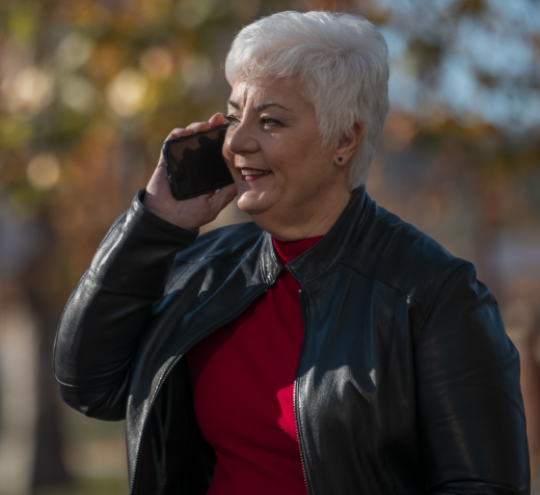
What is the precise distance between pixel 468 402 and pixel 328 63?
0.93 meters

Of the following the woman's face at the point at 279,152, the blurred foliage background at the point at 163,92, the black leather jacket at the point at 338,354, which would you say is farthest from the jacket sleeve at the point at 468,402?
the blurred foliage background at the point at 163,92

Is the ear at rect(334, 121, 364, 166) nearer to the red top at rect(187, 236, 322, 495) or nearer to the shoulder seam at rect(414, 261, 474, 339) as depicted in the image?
the red top at rect(187, 236, 322, 495)

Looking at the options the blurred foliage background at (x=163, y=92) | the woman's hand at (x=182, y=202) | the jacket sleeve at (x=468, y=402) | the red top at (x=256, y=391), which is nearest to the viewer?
the jacket sleeve at (x=468, y=402)

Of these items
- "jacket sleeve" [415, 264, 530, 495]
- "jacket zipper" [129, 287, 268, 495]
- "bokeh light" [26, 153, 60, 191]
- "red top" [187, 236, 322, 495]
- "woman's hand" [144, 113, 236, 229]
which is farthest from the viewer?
"bokeh light" [26, 153, 60, 191]

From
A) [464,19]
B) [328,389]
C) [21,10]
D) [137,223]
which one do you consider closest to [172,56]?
[21,10]

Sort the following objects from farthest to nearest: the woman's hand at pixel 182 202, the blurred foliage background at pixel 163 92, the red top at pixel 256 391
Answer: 1. the blurred foliage background at pixel 163 92
2. the woman's hand at pixel 182 202
3. the red top at pixel 256 391

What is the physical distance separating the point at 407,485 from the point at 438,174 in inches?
410

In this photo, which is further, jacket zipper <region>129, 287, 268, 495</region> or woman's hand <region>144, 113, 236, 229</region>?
woman's hand <region>144, 113, 236, 229</region>

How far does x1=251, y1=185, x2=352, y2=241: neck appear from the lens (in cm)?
202

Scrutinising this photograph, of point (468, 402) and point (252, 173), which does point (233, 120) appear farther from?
point (468, 402)

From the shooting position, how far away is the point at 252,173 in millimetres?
2020

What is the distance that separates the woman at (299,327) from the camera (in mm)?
1723

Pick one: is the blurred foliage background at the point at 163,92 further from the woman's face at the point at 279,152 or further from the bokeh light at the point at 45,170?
the woman's face at the point at 279,152

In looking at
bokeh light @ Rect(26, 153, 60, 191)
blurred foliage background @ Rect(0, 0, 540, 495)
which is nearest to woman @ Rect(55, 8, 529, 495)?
blurred foliage background @ Rect(0, 0, 540, 495)
